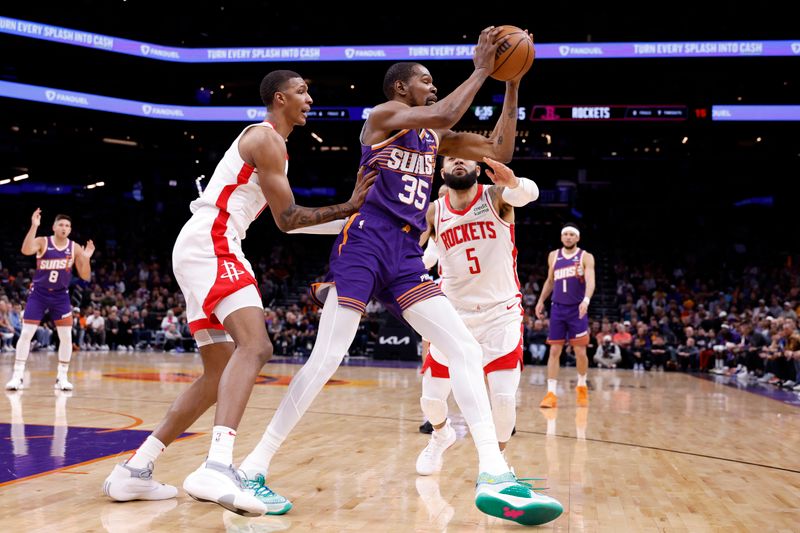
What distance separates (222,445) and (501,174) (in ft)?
6.82

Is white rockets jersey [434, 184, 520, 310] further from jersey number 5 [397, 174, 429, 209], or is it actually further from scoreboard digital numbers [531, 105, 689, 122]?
scoreboard digital numbers [531, 105, 689, 122]

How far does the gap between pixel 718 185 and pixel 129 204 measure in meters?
23.8

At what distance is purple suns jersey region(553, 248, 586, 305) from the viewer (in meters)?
10.4

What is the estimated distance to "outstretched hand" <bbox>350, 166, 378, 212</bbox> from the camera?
3.78m

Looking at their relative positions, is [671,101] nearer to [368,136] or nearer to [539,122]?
[539,122]

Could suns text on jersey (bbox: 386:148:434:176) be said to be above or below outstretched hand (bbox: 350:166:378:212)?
above

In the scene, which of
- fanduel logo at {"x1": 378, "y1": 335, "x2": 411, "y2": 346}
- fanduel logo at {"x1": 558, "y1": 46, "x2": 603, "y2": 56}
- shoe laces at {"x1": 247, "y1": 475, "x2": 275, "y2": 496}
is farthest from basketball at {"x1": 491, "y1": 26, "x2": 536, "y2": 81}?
fanduel logo at {"x1": 558, "y1": 46, "x2": 603, "y2": 56}

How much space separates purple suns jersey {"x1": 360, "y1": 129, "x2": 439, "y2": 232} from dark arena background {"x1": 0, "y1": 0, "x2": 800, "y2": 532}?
2724 millimetres

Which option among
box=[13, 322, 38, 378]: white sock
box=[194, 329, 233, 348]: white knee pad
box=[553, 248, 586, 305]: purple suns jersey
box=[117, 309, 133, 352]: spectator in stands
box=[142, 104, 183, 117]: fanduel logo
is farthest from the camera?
box=[142, 104, 183, 117]: fanduel logo

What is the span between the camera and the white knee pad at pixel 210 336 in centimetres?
391

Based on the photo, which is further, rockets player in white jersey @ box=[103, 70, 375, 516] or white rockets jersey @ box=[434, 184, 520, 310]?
white rockets jersey @ box=[434, 184, 520, 310]

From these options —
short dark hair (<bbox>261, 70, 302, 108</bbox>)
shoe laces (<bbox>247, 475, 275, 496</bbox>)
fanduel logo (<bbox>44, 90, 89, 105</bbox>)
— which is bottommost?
shoe laces (<bbox>247, 475, 275, 496</bbox>)

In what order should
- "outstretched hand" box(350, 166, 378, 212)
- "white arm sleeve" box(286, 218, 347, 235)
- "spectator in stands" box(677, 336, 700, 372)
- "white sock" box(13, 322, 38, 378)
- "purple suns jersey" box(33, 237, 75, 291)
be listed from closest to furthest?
"outstretched hand" box(350, 166, 378, 212), "white arm sleeve" box(286, 218, 347, 235), "white sock" box(13, 322, 38, 378), "purple suns jersey" box(33, 237, 75, 291), "spectator in stands" box(677, 336, 700, 372)

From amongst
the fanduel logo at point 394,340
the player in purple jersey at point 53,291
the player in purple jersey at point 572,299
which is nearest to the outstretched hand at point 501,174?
the player in purple jersey at point 572,299
